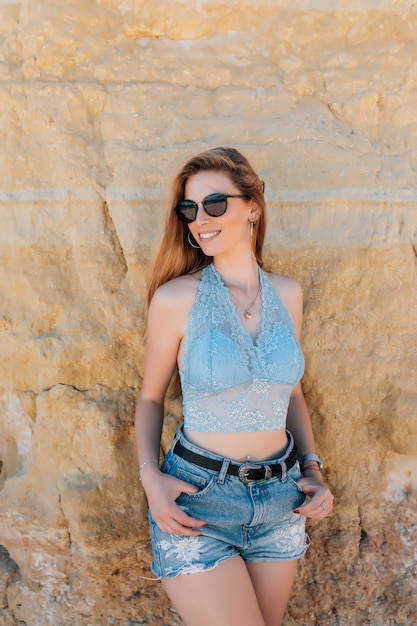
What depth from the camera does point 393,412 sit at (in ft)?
9.54

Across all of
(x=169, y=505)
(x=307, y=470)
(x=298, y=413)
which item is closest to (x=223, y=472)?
(x=169, y=505)

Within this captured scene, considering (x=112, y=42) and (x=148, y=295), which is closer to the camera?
(x=148, y=295)

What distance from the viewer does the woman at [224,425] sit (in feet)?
7.02

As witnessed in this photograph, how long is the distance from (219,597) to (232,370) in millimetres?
709

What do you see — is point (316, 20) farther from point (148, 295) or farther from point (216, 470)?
point (216, 470)

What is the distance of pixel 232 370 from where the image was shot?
7.25 ft

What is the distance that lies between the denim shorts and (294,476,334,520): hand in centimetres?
3

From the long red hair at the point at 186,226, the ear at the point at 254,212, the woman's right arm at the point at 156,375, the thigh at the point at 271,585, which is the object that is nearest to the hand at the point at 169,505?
the woman's right arm at the point at 156,375

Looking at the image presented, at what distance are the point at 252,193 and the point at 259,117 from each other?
638 millimetres

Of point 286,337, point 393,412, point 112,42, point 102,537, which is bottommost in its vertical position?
point 102,537

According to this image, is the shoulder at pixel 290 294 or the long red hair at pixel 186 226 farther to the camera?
the shoulder at pixel 290 294

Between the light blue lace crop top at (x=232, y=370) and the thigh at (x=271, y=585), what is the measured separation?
48 centimetres

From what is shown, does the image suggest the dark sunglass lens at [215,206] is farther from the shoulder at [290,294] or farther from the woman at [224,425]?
the shoulder at [290,294]

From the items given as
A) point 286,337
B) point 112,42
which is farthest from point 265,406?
point 112,42
